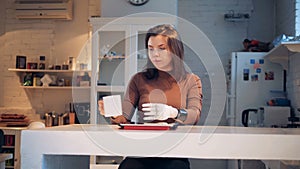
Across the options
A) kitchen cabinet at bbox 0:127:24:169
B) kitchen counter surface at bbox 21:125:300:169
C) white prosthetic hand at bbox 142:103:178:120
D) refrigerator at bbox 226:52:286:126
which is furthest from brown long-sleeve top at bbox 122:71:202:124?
kitchen cabinet at bbox 0:127:24:169

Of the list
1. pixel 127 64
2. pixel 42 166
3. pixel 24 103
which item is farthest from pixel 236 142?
pixel 24 103

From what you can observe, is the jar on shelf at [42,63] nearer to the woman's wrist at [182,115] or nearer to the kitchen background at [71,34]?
the kitchen background at [71,34]

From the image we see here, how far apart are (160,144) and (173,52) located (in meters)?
0.62

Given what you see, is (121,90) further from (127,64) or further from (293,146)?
(293,146)

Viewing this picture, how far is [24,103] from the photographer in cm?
562

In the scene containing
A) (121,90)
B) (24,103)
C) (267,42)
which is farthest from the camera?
(24,103)

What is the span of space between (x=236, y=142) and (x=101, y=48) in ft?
11.2

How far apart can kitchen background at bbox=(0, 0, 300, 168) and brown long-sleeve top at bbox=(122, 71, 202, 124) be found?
3147 mm

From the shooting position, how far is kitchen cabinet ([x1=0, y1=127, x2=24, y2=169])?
5.06 meters

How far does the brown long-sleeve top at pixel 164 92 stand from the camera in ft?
6.12

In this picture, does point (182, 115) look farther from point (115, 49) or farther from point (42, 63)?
point (42, 63)

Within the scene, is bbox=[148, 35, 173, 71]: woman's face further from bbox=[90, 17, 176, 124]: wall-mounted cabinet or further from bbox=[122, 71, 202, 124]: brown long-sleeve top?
bbox=[90, 17, 176, 124]: wall-mounted cabinet

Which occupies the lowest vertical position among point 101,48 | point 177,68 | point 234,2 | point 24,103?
point 24,103

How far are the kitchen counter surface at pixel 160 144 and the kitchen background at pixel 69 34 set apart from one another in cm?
363
